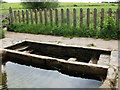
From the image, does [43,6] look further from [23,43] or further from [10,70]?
[10,70]

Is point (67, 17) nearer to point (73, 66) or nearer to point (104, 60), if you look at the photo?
point (104, 60)

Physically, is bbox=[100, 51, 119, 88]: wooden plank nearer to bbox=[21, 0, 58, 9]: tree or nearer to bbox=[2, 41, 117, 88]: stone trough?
bbox=[2, 41, 117, 88]: stone trough

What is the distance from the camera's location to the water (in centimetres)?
371

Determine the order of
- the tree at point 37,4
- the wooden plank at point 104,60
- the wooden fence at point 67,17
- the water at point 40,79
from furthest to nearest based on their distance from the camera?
the tree at point 37,4 < the wooden fence at point 67,17 < the wooden plank at point 104,60 < the water at point 40,79

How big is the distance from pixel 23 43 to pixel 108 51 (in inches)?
117

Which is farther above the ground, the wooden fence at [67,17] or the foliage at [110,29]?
the wooden fence at [67,17]

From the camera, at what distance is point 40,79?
159 inches

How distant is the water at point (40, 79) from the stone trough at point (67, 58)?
0.42 feet

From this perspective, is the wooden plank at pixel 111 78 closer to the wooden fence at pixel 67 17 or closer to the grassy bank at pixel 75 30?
the grassy bank at pixel 75 30

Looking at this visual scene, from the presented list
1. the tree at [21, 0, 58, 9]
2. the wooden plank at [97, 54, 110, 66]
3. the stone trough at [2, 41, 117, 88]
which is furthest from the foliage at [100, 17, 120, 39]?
the tree at [21, 0, 58, 9]

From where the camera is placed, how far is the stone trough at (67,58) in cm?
388

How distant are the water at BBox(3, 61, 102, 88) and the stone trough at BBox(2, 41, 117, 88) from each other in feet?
0.42

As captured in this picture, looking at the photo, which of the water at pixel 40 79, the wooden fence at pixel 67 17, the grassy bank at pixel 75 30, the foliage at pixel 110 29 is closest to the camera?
the water at pixel 40 79

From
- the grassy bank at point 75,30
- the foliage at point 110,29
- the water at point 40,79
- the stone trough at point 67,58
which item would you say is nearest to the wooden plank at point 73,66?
the stone trough at point 67,58
